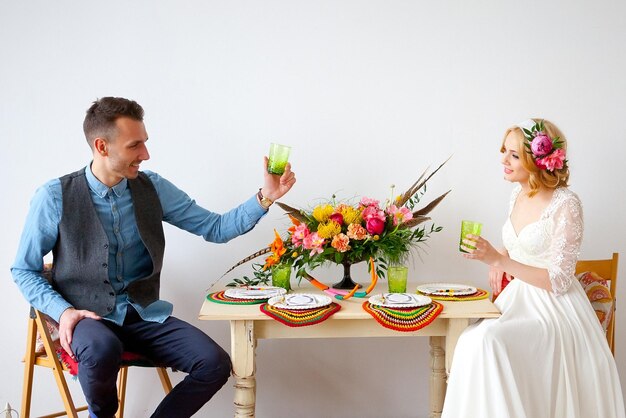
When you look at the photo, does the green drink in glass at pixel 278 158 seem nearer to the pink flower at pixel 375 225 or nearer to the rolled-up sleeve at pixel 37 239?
the pink flower at pixel 375 225

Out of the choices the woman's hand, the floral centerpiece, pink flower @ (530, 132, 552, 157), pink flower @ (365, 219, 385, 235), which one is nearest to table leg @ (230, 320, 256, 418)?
the floral centerpiece

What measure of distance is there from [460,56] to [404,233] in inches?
37.5

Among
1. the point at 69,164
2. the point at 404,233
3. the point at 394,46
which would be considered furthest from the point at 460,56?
the point at 69,164

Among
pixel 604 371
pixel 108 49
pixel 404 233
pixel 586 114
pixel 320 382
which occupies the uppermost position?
pixel 108 49

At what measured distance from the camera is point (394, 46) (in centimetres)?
307

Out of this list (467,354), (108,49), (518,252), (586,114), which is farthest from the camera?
(586,114)

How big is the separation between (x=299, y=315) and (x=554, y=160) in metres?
1.07

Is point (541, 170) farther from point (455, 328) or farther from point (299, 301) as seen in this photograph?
point (299, 301)

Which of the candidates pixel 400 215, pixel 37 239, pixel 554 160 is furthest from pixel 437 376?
pixel 37 239

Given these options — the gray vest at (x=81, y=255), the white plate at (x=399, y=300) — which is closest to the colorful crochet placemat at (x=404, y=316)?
the white plate at (x=399, y=300)

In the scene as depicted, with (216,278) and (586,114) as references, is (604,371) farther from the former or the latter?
(216,278)

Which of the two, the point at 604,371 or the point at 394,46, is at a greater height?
the point at 394,46

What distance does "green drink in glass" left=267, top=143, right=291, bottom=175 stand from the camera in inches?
101

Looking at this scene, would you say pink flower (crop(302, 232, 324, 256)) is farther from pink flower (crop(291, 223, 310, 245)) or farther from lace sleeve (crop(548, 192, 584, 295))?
lace sleeve (crop(548, 192, 584, 295))
